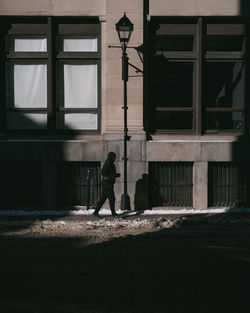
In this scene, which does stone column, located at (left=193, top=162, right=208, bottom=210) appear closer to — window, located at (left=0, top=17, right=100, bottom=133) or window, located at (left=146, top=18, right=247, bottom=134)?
window, located at (left=146, top=18, right=247, bottom=134)

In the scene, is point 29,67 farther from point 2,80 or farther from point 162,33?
point 162,33

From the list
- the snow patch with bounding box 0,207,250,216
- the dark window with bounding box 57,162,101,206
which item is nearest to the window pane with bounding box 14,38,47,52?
the dark window with bounding box 57,162,101,206

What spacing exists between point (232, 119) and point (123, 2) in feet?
17.1

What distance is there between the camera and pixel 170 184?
14.4 metres

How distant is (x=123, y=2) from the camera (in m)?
13.8

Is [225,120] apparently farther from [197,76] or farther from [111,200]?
[111,200]

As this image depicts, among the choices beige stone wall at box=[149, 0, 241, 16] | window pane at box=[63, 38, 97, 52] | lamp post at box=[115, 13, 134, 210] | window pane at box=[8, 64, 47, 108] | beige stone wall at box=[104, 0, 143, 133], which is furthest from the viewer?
window pane at box=[8, 64, 47, 108]

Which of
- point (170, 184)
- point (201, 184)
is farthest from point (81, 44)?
point (201, 184)

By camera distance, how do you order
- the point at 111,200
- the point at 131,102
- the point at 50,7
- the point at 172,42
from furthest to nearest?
1. the point at 172,42
2. the point at 50,7
3. the point at 131,102
4. the point at 111,200

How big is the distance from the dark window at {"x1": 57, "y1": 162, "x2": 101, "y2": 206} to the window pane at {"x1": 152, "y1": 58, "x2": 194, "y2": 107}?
3080 millimetres

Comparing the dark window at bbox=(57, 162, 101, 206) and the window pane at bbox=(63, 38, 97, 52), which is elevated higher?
the window pane at bbox=(63, 38, 97, 52)

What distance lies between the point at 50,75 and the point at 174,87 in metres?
4.15

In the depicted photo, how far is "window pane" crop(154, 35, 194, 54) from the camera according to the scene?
14.4m

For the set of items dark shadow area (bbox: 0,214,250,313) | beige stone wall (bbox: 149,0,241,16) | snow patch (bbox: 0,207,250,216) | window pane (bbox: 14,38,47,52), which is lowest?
snow patch (bbox: 0,207,250,216)
